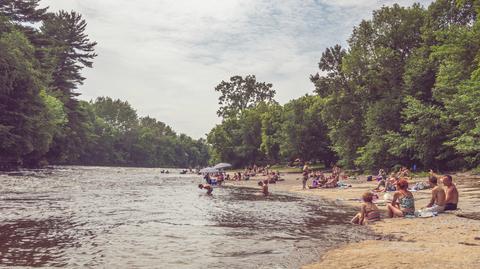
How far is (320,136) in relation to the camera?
72.4 m

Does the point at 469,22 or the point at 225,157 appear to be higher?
the point at 469,22

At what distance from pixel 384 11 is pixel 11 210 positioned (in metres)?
46.4

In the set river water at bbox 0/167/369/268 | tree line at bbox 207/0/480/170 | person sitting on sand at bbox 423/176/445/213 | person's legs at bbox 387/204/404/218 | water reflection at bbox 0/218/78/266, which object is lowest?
river water at bbox 0/167/369/268

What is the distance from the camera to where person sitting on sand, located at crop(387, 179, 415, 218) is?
16688 millimetres

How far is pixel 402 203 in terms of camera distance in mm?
16891

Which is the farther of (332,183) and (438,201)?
(332,183)

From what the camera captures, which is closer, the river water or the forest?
the river water

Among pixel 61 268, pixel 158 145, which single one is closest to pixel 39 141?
pixel 61 268

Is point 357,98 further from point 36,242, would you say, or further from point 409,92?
point 36,242

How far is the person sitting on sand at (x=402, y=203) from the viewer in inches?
657

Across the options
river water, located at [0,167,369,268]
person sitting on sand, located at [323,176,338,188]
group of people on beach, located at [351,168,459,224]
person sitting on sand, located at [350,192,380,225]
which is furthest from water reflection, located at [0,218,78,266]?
person sitting on sand, located at [323,176,338,188]

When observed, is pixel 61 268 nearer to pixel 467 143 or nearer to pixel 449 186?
pixel 449 186

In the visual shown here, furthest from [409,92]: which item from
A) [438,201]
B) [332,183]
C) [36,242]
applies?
[36,242]

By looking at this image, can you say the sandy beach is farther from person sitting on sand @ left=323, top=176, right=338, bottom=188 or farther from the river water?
person sitting on sand @ left=323, top=176, right=338, bottom=188
